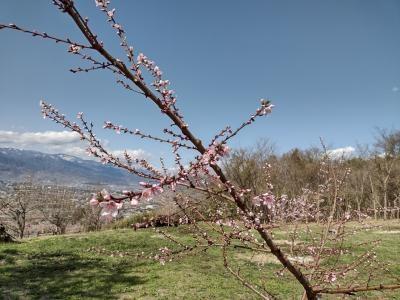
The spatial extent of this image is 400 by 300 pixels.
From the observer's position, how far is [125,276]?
42.1ft

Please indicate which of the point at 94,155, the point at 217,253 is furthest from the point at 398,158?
the point at 94,155

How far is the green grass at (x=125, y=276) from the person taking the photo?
10832mm

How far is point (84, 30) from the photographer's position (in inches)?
62.9

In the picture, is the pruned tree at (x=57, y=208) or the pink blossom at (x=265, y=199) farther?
the pruned tree at (x=57, y=208)

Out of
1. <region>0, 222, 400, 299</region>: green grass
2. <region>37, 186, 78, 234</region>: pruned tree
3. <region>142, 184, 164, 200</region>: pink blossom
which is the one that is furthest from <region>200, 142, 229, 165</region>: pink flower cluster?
<region>37, 186, 78, 234</region>: pruned tree

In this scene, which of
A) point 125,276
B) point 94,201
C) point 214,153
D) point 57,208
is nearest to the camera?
point 94,201

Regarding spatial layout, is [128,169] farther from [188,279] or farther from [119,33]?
[188,279]

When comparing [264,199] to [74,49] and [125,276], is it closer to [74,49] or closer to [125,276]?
[74,49]

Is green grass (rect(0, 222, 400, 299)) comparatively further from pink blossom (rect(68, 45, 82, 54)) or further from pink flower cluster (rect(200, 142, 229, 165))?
pink blossom (rect(68, 45, 82, 54))

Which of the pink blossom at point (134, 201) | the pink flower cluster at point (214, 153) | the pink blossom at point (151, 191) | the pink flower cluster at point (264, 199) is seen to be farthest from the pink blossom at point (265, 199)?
the pink blossom at point (134, 201)

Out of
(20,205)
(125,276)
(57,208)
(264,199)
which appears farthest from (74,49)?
(57,208)

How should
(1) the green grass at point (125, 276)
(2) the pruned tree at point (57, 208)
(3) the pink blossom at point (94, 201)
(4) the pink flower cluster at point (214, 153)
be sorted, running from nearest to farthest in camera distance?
(3) the pink blossom at point (94, 201)
(4) the pink flower cluster at point (214, 153)
(1) the green grass at point (125, 276)
(2) the pruned tree at point (57, 208)

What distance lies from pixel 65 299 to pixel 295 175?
35.6 metres

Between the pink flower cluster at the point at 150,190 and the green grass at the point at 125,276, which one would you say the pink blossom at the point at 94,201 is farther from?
the green grass at the point at 125,276
